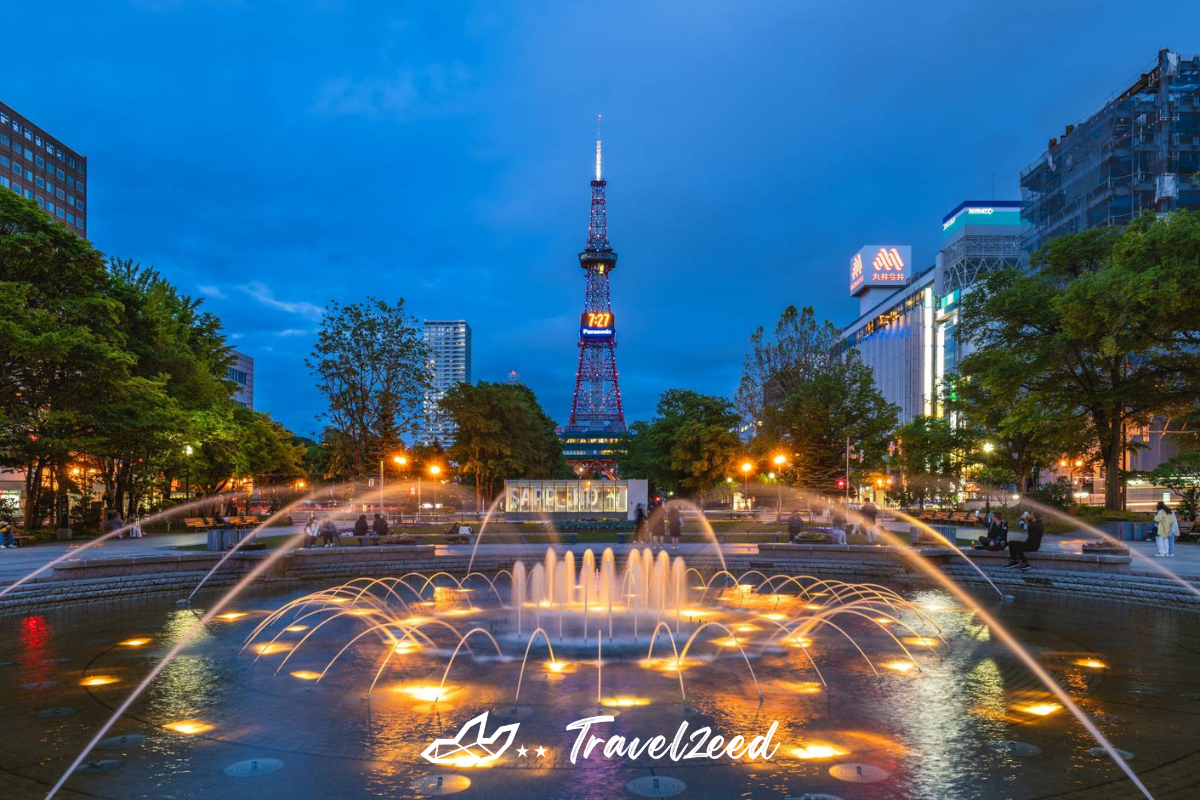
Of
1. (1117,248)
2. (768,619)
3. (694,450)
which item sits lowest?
(768,619)

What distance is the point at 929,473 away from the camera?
2244 inches

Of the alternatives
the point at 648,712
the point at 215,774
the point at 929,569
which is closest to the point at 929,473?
the point at 929,569

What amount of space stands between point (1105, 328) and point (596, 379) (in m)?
131

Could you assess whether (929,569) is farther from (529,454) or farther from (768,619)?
(529,454)

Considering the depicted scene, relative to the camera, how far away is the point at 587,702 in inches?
388

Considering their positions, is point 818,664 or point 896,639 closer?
point 818,664

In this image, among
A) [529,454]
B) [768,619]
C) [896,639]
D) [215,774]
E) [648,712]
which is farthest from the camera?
[529,454]

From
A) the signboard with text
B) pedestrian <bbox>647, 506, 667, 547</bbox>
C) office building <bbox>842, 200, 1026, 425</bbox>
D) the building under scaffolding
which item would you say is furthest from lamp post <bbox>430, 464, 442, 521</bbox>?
the signboard with text

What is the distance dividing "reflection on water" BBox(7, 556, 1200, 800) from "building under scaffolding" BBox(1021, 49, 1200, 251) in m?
59.4

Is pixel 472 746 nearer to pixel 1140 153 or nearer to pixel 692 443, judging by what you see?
pixel 692 443

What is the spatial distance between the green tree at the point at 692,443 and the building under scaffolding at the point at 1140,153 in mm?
33236

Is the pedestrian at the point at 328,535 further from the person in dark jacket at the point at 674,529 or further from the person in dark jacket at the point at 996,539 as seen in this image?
the person in dark jacket at the point at 996,539

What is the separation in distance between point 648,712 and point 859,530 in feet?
87.2

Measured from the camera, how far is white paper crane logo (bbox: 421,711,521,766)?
7793 millimetres
